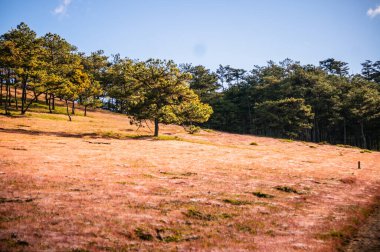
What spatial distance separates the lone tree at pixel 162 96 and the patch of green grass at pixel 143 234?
3932cm

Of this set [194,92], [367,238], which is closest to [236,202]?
[367,238]

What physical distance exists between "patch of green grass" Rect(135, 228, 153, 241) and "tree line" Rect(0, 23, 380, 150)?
128ft

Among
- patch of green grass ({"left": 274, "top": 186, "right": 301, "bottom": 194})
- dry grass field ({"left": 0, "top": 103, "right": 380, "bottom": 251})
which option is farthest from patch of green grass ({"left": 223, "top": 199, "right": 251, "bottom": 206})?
patch of green grass ({"left": 274, "top": 186, "right": 301, "bottom": 194})

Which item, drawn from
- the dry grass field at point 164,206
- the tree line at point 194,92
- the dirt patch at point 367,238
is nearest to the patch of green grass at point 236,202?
the dry grass field at point 164,206

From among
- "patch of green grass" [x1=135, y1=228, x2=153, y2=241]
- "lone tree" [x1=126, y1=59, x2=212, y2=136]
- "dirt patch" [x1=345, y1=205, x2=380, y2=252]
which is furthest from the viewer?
"lone tree" [x1=126, y1=59, x2=212, y2=136]

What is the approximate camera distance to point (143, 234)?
11.1m

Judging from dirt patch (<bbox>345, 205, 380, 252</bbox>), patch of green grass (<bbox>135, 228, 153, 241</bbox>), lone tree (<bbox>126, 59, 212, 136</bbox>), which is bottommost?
dirt patch (<bbox>345, 205, 380, 252</bbox>)

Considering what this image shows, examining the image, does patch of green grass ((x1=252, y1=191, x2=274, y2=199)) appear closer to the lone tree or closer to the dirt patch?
the dirt patch

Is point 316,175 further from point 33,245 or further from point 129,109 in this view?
point 129,109

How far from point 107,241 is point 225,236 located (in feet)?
16.7

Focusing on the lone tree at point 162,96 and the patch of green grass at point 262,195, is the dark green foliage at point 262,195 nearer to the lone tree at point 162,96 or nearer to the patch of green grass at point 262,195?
the patch of green grass at point 262,195

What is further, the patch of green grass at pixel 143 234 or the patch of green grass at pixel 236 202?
the patch of green grass at pixel 236 202

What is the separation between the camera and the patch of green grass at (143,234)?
1084cm

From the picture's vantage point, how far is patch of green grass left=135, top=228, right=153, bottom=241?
10.8 m
